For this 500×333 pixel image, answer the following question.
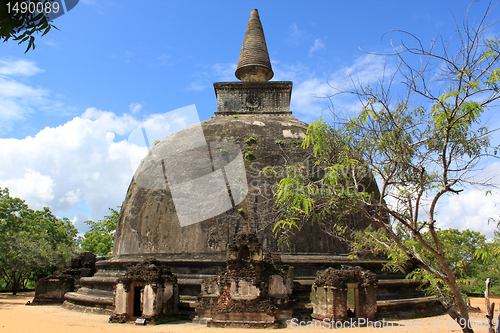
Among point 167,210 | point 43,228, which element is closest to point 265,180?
point 167,210

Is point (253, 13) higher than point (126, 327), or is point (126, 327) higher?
point (253, 13)

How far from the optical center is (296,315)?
877 cm

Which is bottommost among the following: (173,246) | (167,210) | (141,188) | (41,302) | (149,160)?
(41,302)

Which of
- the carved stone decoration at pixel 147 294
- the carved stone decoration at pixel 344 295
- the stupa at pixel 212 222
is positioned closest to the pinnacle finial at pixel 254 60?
the stupa at pixel 212 222

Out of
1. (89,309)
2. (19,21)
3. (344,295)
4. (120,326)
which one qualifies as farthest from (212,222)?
(19,21)

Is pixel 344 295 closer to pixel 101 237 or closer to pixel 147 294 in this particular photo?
pixel 147 294

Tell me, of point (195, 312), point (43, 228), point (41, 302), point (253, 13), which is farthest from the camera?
point (43, 228)

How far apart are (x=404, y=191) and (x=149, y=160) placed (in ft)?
32.0

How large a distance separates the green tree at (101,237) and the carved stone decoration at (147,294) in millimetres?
19548

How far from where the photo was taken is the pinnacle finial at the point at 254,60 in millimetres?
16156

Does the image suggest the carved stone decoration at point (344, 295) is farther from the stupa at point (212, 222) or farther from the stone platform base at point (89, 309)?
the stone platform base at point (89, 309)

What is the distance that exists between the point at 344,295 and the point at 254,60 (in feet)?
36.8

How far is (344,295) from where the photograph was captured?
27.9ft

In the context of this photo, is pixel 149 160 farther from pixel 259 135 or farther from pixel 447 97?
pixel 447 97
